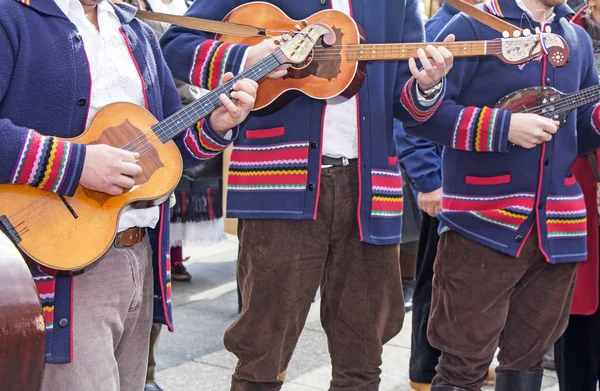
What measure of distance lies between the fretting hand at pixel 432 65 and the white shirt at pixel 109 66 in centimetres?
90

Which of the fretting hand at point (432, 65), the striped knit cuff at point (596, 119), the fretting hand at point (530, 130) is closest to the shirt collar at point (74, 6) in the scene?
the fretting hand at point (432, 65)

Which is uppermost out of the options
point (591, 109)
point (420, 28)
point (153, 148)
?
point (420, 28)

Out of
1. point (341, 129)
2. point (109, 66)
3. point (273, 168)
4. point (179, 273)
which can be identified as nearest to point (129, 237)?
point (109, 66)

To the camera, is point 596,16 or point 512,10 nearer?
point 512,10

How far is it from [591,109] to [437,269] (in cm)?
86

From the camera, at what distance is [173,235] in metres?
5.45

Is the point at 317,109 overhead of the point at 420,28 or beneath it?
beneath

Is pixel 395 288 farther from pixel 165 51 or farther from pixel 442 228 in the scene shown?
pixel 165 51

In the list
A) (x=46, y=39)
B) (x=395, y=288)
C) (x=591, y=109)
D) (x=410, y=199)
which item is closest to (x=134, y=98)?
(x=46, y=39)

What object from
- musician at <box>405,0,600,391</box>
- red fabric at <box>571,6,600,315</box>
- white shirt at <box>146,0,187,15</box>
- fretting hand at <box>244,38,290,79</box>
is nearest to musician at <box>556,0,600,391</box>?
red fabric at <box>571,6,600,315</box>

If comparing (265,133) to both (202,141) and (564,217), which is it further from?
(564,217)

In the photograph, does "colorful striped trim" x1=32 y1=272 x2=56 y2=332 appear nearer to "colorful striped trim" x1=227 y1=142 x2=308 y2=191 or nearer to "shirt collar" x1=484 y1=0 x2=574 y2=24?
"colorful striped trim" x1=227 y1=142 x2=308 y2=191

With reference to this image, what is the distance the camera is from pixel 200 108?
2.50 meters

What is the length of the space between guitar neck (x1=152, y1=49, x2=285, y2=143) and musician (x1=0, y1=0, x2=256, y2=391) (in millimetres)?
43
